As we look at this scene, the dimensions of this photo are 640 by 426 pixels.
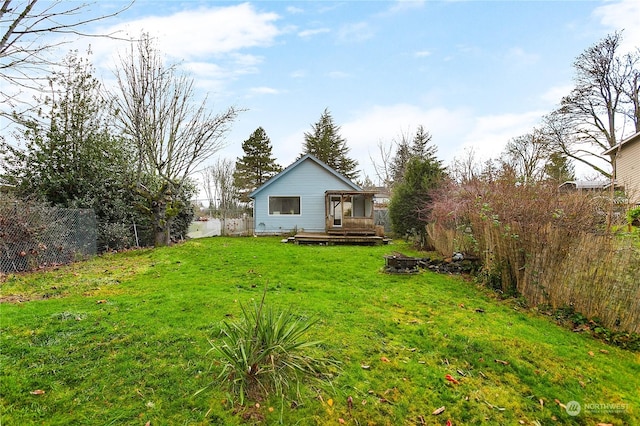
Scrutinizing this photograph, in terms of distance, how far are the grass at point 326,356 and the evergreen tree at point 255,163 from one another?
26917 mm

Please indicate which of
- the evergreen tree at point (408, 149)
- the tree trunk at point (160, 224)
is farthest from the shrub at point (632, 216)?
the evergreen tree at point (408, 149)

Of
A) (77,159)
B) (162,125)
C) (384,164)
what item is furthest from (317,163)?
(384,164)

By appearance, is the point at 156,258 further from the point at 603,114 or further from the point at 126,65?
the point at 603,114

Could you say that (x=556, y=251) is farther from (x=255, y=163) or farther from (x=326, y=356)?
(x=255, y=163)

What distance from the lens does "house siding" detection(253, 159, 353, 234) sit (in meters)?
17.9

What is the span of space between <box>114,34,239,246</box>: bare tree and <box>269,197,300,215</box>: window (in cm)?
495

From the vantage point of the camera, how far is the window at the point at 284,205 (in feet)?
59.8

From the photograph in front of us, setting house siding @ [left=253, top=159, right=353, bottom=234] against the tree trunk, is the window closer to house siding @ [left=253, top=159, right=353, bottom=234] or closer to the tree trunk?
house siding @ [left=253, top=159, right=353, bottom=234]

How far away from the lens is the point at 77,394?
2.63 metres

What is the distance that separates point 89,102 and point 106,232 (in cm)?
476

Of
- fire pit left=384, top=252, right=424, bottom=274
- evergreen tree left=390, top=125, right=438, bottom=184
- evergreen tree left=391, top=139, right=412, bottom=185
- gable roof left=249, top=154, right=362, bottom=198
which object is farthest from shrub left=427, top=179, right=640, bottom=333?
evergreen tree left=391, top=139, right=412, bottom=185

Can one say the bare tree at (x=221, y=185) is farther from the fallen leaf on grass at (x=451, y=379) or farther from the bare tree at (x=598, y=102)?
the fallen leaf on grass at (x=451, y=379)

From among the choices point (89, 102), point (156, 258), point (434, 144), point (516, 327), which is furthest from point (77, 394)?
point (434, 144)

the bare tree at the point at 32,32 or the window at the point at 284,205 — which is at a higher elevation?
the bare tree at the point at 32,32
